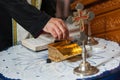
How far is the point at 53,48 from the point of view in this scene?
1130 mm

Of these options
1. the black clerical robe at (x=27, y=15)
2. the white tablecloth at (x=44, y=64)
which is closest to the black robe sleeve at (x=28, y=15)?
the black clerical robe at (x=27, y=15)

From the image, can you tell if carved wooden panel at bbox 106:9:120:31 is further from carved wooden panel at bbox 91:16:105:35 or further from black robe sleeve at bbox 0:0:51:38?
black robe sleeve at bbox 0:0:51:38

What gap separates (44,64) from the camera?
3.66ft

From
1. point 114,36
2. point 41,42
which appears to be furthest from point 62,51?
point 114,36

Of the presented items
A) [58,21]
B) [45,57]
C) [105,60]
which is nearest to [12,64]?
[45,57]

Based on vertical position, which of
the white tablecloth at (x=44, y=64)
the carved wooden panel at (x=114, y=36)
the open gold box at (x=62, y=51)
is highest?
the carved wooden panel at (x=114, y=36)

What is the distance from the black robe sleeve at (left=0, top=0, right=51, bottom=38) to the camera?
111cm

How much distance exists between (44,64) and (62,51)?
3.5 inches

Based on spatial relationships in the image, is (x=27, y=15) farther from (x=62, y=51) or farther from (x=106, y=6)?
(x=106, y=6)

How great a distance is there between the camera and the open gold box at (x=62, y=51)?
1.11 metres

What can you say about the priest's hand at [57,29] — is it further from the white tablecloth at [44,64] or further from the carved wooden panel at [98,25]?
the carved wooden panel at [98,25]

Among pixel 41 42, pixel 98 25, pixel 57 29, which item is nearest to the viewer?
pixel 57 29

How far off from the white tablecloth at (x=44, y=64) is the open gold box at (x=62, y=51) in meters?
0.03

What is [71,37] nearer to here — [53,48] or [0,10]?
[53,48]
